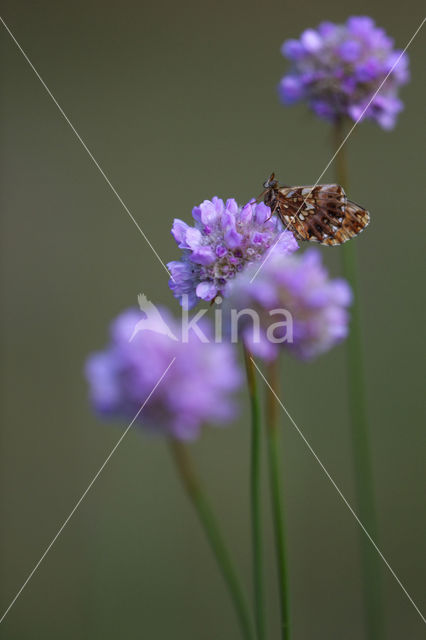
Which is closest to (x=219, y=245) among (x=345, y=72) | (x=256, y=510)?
(x=256, y=510)

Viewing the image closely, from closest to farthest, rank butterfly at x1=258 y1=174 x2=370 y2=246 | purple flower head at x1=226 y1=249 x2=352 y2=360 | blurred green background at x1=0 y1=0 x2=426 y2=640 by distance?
purple flower head at x1=226 y1=249 x2=352 y2=360 < butterfly at x1=258 y1=174 x2=370 y2=246 < blurred green background at x1=0 y1=0 x2=426 y2=640

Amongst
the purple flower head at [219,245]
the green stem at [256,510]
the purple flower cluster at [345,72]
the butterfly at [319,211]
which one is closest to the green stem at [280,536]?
the green stem at [256,510]

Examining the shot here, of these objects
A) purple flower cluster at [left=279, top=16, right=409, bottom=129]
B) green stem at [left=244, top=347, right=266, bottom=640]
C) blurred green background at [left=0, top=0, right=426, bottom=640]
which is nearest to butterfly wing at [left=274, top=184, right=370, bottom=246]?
purple flower cluster at [left=279, top=16, right=409, bottom=129]

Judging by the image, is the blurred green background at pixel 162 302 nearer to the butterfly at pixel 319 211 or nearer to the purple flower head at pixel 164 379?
the purple flower head at pixel 164 379

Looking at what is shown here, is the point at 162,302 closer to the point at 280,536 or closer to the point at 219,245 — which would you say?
the point at 219,245

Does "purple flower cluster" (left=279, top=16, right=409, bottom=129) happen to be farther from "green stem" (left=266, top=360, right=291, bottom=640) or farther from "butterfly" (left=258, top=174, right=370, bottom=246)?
"green stem" (left=266, top=360, right=291, bottom=640)
